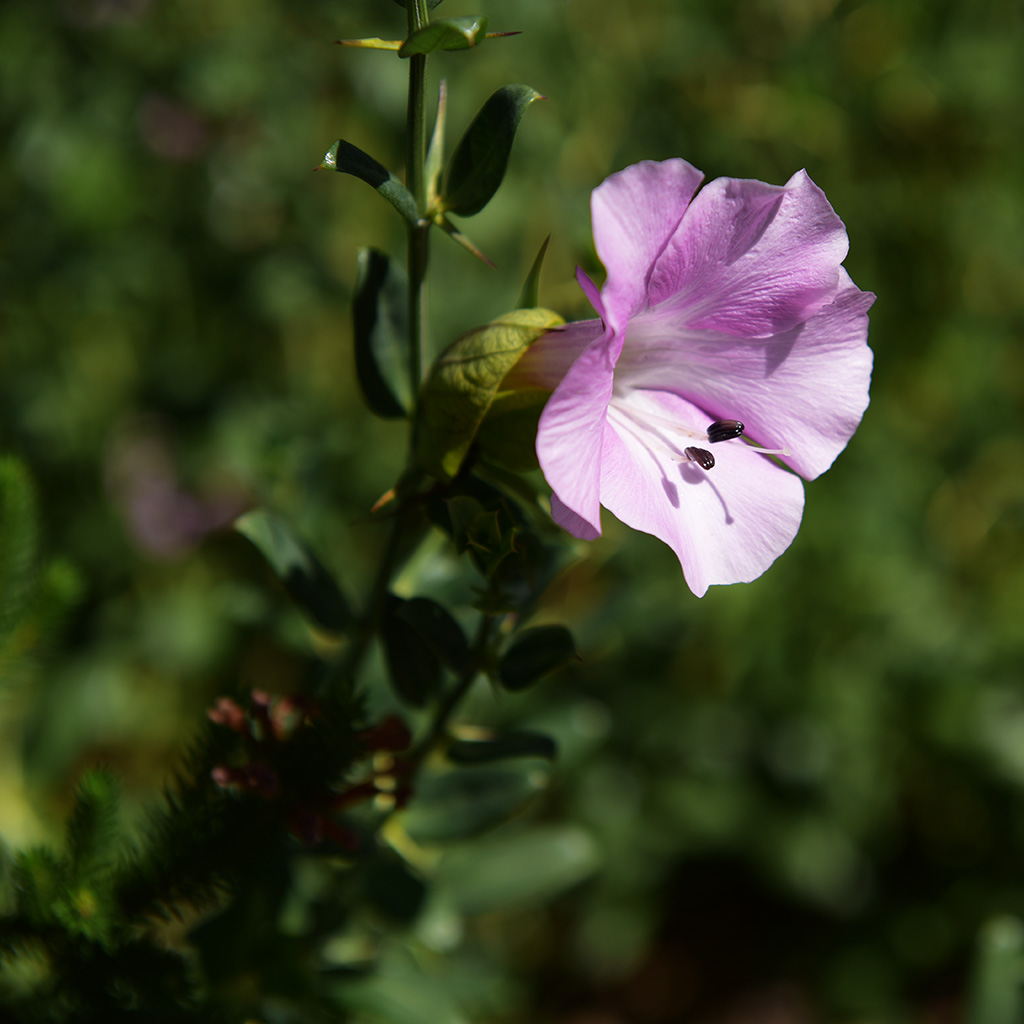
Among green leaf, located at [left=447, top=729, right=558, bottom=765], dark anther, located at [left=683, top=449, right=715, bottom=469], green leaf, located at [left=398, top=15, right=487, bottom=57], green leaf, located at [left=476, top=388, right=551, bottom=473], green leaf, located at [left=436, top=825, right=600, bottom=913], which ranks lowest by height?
green leaf, located at [left=436, top=825, right=600, bottom=913]

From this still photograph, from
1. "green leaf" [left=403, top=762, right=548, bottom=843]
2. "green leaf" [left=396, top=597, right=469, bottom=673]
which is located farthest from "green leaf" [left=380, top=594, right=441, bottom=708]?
"green leaf" [left=403, top=762, right=548, bottom=843]

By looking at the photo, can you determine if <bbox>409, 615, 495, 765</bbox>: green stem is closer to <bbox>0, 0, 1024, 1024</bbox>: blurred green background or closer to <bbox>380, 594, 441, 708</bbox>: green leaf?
<bbox>380, 594, 441, 708</bbox>: green leaf

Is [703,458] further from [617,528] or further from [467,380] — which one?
[617,528]

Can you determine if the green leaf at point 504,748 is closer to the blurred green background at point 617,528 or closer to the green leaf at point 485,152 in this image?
the green leaf at point 485,152

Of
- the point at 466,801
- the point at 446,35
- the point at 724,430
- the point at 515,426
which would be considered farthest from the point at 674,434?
the point at 466,801

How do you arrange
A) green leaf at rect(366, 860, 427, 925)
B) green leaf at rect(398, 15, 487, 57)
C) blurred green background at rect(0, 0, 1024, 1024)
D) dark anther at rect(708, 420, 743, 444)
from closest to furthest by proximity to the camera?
green leaf at rect(398, 15, 487, 57) < dark anther at rect(708, 420, 743, 444) < green leaf at rect(366, 860, 427, 925) < blurred green background at rect(0, 0, 1024, 1024)

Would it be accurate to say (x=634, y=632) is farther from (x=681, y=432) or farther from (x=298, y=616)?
(x=681, y=432)

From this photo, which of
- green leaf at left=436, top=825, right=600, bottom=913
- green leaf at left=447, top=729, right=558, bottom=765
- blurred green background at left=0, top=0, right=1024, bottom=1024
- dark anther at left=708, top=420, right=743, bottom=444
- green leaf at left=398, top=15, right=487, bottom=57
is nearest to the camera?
green leaf at left=398, top=15, right=487, bottom=57
